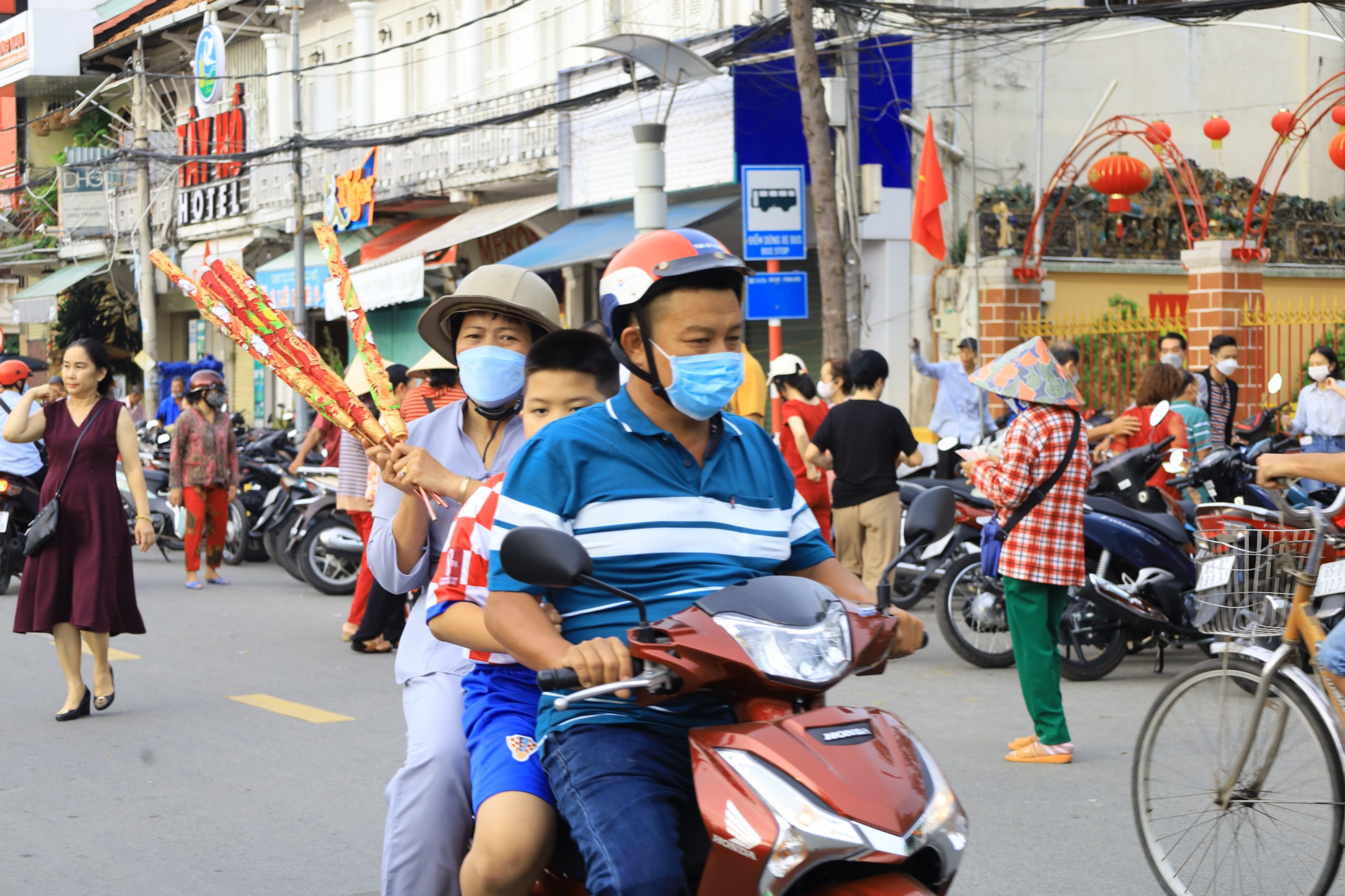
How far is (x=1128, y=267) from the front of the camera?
18.1m

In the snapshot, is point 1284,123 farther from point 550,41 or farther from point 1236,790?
point 1236,790

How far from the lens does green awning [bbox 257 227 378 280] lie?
25781 millimetres

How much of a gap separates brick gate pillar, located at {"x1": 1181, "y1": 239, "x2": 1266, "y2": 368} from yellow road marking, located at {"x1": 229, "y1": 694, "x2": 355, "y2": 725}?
9638 millimetres

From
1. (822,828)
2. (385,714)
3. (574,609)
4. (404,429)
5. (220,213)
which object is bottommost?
(385,714)

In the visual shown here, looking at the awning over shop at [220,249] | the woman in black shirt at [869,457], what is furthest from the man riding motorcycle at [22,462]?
the awning over shop at [220,249]

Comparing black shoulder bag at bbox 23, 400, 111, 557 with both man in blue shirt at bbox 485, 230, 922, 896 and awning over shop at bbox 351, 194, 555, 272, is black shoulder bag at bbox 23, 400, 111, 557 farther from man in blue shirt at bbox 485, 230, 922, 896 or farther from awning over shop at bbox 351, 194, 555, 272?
awning over shop at bbox 351, 194, 555, 272

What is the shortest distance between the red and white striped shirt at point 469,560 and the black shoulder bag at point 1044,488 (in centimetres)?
371

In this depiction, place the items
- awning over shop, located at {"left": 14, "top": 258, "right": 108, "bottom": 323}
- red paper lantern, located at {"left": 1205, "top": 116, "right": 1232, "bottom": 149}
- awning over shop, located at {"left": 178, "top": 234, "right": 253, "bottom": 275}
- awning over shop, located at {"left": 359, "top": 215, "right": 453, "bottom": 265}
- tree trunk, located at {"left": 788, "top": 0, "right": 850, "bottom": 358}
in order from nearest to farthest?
tree trunk, located at {"left": 788, "top": 0, "right": 850, "bottom": 358}
red paper lantern, located at {"left": 1205, "top": 116, "right": 1232, "bottom": 149}
awning over shop, located at {"left": 359, "top": 215, "right": 453, "bottom": 265}
awning over shop, located at {"left": 178, "top": 234, "right": 253, "bottom": 275}
awning over shop, located at {"left": 14, "top": 258, "right": 108, "bottom": 323}

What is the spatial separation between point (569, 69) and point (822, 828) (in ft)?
64.6

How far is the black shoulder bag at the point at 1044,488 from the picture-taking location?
6.58 m

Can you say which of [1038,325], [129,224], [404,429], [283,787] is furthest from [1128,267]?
[129,224]

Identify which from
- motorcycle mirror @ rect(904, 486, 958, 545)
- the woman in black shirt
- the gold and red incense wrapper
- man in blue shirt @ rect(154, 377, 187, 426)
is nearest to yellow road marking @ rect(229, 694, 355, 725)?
the woman in black shirt

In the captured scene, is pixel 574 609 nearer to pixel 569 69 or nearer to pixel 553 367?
pixel 553 367

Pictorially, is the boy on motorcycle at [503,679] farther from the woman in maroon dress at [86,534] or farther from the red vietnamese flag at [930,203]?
the red vietnamese flag at [930,203]
